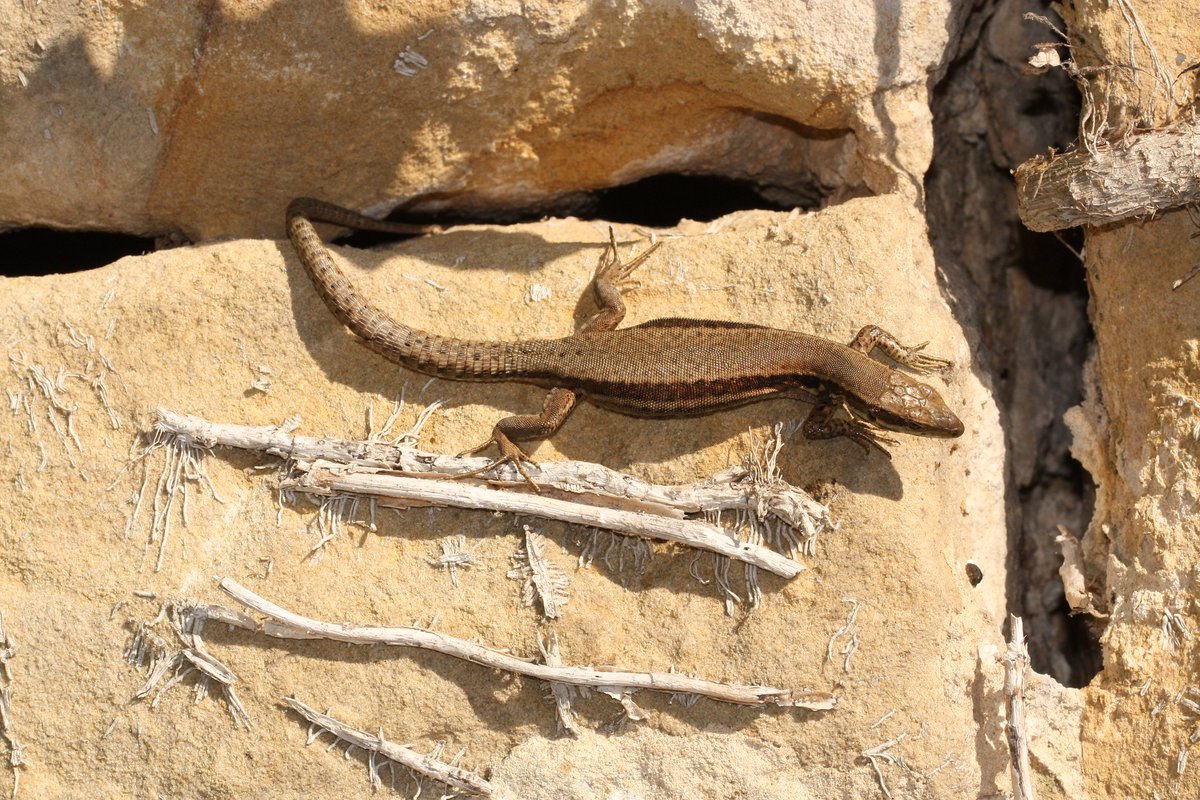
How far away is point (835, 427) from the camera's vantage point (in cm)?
535

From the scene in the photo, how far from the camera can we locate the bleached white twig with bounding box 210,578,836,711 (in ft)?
16.3

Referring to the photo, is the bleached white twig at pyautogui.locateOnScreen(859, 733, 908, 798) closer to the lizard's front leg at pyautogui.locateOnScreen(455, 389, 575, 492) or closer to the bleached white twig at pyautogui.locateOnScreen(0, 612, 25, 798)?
the lizard's front leg at pyautogui.locateOnScreen(455, 389, 575, 492)

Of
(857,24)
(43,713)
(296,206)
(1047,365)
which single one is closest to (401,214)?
(296,206)

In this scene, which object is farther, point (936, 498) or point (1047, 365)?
point (1047, 365)

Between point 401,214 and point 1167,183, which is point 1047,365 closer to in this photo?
point 1167,183

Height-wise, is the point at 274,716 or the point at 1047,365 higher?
the point at 1047,365

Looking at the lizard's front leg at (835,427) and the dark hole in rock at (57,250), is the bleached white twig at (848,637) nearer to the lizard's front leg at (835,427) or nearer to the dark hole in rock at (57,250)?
the lizard's front leg at (835,427)

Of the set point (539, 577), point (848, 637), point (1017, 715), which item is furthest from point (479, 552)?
point (1017, 715)

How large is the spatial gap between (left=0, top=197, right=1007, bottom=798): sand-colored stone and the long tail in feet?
0.66

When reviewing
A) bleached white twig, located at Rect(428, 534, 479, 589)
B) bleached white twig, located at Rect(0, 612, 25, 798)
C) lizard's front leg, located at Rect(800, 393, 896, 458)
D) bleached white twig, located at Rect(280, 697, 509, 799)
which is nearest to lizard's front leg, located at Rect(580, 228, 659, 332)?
lizard's front leg, located at Rect(800, 393, 896, 458)

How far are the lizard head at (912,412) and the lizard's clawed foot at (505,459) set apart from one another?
1.81 metres

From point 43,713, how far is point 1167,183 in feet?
21.0

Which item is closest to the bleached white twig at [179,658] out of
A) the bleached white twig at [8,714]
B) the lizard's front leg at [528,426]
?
the bleached white twig at [8,714]

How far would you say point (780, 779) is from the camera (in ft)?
16.5
